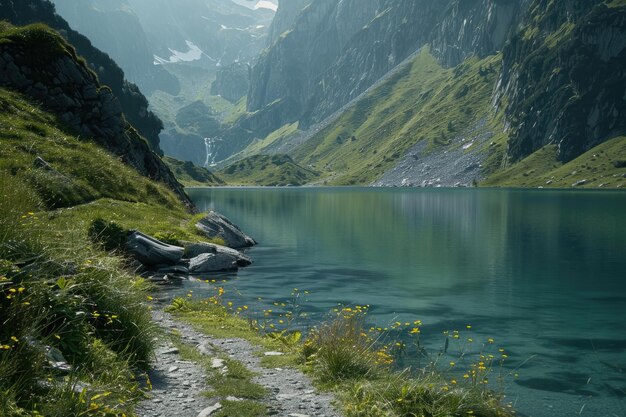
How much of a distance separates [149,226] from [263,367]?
94.2 feet

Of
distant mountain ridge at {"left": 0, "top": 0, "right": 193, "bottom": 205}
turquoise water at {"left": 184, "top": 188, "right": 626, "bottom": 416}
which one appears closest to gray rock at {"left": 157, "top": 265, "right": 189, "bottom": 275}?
turquoise water at {"left": 184, "top": 188, "right": 626, "bottom": 416}

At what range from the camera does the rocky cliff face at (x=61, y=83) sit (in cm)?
4941

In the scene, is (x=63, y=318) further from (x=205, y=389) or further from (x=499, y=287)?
(x=499, y=287)

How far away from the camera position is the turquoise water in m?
20.6

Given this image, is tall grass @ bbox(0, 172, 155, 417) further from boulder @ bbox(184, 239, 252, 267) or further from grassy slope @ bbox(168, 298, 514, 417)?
boulder @ bbox(184, 239, 252, 267)

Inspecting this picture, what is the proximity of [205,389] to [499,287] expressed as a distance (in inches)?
1250

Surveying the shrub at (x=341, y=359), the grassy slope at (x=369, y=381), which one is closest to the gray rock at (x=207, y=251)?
the grassy slope at (x=369, y=381)

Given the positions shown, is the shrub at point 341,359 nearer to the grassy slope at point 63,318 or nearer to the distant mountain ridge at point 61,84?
the grassy slope at point 63,318

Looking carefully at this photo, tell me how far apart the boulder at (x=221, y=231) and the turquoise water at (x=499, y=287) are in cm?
250

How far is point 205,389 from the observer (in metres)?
13.3

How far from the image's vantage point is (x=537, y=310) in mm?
32281

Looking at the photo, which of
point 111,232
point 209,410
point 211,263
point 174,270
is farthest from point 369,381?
point 211,263

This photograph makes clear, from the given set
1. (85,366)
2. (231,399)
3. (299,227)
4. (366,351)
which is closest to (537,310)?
(366,351)

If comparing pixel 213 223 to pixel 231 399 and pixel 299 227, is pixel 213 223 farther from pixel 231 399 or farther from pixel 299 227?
pixel 231 399
